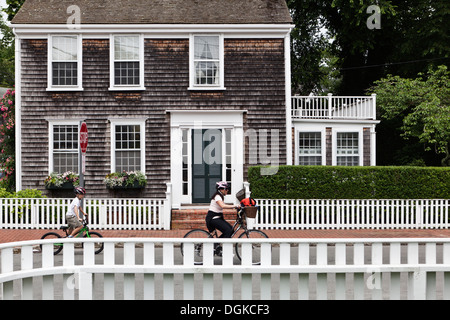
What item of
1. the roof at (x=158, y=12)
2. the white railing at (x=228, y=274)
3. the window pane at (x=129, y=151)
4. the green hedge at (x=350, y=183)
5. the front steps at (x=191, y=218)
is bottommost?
the front steps at (x=191, y=218)

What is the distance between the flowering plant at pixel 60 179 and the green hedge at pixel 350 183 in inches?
244

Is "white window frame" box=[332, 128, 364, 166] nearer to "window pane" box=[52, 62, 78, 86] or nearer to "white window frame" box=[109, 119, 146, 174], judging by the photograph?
"white window frame" box=[109, 119, 146, 174]

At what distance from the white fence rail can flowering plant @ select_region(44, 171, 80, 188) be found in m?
6.60

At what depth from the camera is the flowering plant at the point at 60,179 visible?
2070 centimetres

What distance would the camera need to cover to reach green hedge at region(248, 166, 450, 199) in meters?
19.8

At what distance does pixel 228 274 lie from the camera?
7371 mm

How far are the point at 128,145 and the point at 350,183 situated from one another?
7.94 metres

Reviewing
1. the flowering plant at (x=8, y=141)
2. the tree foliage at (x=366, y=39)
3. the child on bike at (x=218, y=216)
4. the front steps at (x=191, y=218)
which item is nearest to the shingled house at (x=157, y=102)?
the flowering plant at (x=8, y=141)

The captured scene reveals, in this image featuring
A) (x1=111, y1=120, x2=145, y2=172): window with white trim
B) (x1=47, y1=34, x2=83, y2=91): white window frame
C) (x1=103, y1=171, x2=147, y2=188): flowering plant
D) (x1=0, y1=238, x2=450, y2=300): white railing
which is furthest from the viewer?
(x1=111, y1=120, x2=145, y2=172): window with white trim

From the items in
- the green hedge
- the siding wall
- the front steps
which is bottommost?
the front steps

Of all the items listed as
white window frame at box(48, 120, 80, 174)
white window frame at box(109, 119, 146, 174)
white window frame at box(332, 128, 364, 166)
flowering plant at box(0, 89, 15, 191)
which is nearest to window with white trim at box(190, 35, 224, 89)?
white window frame at box(109, 119, 146, 174)

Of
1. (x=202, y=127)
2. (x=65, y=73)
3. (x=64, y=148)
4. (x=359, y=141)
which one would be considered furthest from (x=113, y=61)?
(x=359, y=141)

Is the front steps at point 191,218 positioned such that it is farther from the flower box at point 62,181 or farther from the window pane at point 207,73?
the window pane at point 207,73
